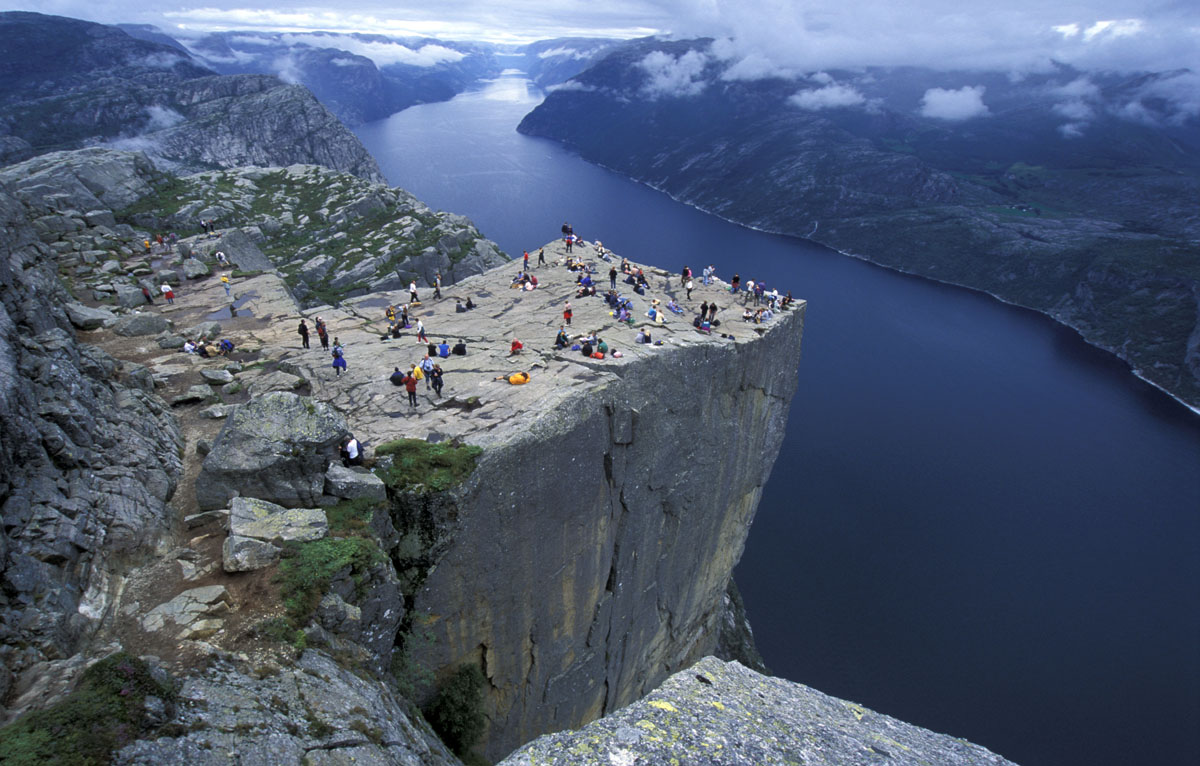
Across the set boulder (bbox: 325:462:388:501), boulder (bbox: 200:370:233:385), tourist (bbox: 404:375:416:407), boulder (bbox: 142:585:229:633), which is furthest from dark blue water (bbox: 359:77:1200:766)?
boulder (bbox: 142:585:229:633)

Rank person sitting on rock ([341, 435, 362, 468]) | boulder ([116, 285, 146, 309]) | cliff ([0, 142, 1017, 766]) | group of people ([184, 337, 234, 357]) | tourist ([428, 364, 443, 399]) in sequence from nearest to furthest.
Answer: cliff ([0, 142, 1017, 766]) < person sitting on rock ([341, 435, 362, 468]) < tourist ([428, 364, 443, 399]) < group of people ([184, 337, 234, 357]) < boulder ([116, 285, 146, 309])

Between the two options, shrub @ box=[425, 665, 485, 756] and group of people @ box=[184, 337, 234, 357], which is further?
group of people @ box=[184, 337, 234, 357]

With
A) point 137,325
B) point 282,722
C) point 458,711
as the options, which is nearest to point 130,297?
point 137,325

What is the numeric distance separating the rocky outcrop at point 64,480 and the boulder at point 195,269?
20.6m

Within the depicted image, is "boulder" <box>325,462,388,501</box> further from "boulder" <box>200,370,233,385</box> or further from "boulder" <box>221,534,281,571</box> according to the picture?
"boulder" <box>200,370,233,385</box>

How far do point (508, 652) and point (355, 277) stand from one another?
42.8 metres

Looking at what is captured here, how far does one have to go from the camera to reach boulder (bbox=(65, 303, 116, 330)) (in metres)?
29.1

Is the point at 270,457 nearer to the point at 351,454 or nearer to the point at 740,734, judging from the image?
the point at 351,454

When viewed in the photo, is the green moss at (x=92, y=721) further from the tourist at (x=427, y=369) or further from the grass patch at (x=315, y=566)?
the tourist at (x=427, y=369)

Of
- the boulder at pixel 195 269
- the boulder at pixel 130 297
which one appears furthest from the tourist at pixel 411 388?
the boulder at pixel 195 269

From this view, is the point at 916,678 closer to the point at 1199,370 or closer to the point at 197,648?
the point at 197,648

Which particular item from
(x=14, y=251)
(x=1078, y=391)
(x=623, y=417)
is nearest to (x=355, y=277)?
(x=14, y=251)

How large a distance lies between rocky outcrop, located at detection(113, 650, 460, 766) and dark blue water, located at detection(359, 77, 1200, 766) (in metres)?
47.4

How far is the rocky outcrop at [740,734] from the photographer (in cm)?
1195
